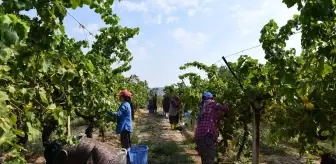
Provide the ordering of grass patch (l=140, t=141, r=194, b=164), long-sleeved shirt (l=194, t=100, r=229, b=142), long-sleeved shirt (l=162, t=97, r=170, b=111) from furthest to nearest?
long-sleeved shirt (l=162, t=97, r=170, b=111), grass patch (l=140, t=141, r=194, b=164), long-sleeved shirt (l=194, t=100, r=229, b=142)

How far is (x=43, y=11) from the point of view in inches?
117

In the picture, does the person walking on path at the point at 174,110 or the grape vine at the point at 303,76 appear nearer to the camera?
the grape vine at the point at 303,76

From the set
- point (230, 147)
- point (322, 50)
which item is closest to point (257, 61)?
point (322, 50)

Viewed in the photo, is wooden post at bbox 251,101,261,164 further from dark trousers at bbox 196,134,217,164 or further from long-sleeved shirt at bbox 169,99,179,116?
long-sleeved shirt at bbox 169,99,179,116

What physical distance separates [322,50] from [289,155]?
8.54 m

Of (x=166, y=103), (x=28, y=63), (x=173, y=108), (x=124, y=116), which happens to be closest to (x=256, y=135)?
(x=124, y=116)

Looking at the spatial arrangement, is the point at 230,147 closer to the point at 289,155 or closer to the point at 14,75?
the point at 289,155

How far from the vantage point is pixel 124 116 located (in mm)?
8266

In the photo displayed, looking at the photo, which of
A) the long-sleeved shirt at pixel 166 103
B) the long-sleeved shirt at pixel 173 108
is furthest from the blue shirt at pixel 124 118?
the long-sleeved shirt at pixel 166 103

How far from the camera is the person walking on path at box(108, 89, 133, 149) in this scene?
8094 millimetres

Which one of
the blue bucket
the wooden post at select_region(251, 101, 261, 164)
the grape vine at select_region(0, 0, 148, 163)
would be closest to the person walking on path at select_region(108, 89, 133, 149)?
the blue bucket

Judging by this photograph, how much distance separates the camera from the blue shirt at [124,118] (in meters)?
8.15

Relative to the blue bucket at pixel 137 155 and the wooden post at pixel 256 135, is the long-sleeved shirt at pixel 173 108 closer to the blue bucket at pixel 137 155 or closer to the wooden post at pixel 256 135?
the wooden post at pixel 256 135

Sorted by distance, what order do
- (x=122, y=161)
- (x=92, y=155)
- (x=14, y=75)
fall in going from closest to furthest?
(x=14, y=75) → (x=92, y=155) → (x=122, y=161)
